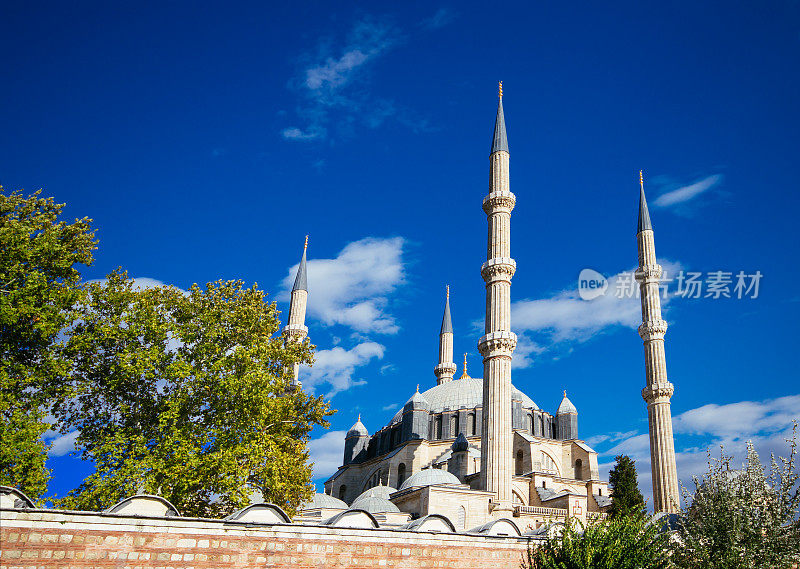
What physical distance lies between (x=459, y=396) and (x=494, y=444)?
45.5ft

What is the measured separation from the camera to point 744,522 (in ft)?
36.6

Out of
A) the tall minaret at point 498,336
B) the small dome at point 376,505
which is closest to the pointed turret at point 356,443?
the small dome at point 376,505

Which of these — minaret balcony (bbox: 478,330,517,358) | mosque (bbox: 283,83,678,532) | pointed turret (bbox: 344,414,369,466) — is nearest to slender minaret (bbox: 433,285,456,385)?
mosque (bbox: 283,83,678,532)

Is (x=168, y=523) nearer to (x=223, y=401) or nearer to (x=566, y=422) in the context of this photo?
(x=223, y=401)

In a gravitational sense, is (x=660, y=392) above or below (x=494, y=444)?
above

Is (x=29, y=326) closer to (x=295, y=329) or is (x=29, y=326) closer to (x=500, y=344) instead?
(x=500, y=344)

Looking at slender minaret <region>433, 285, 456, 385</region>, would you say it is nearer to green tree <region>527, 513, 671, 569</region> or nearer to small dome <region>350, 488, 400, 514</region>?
small dome <region>350, 488, 400, 514</region>

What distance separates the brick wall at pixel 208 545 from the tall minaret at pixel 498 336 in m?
14.0

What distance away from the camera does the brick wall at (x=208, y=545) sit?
8.62 meters

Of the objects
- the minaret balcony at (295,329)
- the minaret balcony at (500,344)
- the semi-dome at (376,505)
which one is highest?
the minaret balcony at (295,329)

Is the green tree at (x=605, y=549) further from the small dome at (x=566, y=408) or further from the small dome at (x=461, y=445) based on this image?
the small dome at (x=566, y=408)

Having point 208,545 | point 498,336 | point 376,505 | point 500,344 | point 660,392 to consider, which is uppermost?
point 498,336

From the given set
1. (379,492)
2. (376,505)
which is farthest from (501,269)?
(379,492)

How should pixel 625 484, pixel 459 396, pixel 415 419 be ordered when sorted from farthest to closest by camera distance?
pixel 459 396 < pixel 415 419 < pixel 625 484
